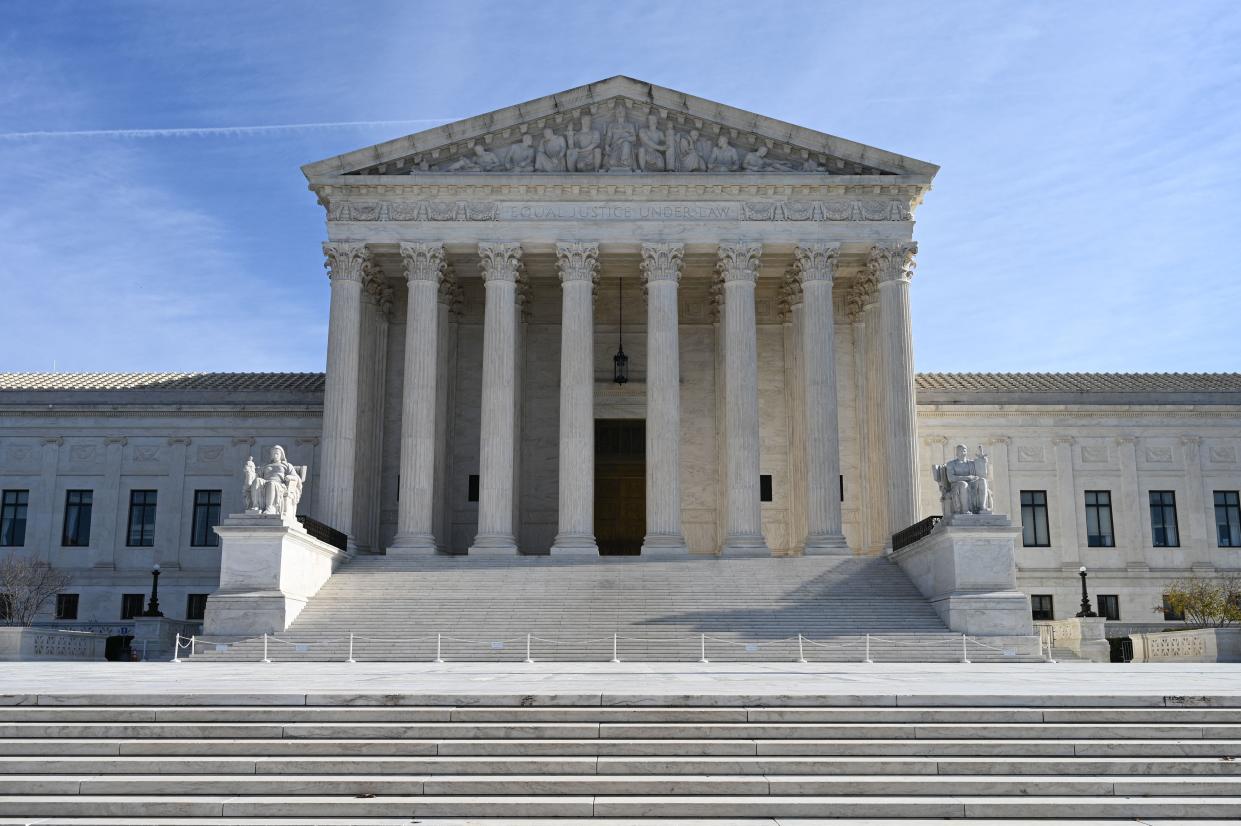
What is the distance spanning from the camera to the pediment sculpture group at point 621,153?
147 feet

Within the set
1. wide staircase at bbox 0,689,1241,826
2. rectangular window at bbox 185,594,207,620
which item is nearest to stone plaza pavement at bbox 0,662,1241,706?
wide staircase at bbox 0,689,1241,826

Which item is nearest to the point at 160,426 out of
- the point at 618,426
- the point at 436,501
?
the point at 436,501

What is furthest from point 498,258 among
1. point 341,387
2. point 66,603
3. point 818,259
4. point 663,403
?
point 66,603

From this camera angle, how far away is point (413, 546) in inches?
1666

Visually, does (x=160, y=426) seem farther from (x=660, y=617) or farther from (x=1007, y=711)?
(x=1007, y=711)

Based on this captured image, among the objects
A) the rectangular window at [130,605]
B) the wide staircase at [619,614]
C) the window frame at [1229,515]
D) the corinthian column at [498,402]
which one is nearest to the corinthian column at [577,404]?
the wide staircase at [619,614]

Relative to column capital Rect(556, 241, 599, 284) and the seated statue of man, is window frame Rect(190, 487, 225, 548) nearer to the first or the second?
column capital Rect(556, 241, 599, 284)

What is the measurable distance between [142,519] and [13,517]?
5.44m

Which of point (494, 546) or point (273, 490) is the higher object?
point (273, 490)

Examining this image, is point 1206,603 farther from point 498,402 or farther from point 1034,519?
point 498,402

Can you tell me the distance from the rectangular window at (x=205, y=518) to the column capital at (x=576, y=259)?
1878cm

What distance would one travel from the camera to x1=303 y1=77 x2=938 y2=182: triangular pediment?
4431 centimetres

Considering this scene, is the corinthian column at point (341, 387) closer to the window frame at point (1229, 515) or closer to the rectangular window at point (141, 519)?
the rectangular window at point (141, 519)

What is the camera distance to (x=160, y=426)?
51.6 metres
